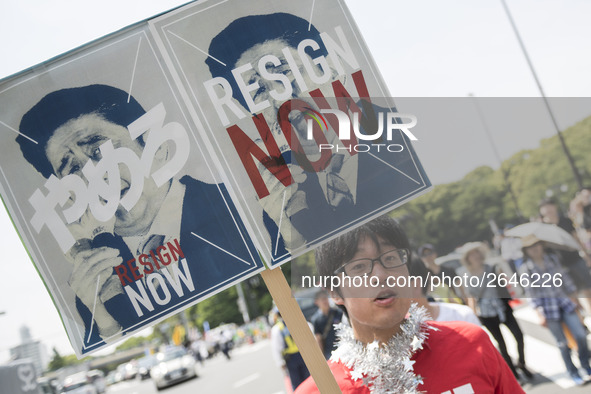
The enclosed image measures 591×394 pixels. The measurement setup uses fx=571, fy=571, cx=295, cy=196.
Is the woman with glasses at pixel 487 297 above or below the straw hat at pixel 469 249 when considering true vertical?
below

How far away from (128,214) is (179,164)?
1.06 ft

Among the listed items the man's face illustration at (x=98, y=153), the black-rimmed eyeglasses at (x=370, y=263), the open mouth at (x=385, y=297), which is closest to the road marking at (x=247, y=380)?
the man's face illustration at (x=98, y=153)

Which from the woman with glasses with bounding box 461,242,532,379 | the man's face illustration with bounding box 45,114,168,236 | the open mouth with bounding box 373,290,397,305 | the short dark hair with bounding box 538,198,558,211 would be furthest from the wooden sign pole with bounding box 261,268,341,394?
the short dark hair with bounding box 538,198,558,211

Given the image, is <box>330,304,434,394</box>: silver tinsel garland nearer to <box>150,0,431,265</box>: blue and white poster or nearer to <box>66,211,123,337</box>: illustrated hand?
<box>150,0,431,265</box>: blue and white poster

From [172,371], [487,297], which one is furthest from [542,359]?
[172,371]

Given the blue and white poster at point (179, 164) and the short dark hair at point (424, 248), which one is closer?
the blue and white poster at point (179, 164)

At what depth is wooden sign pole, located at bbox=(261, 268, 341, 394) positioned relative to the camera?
2336mm

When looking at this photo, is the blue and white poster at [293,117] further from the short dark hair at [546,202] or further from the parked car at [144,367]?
the parked car at [144,367]

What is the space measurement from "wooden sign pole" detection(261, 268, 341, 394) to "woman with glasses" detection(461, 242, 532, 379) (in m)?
2.83

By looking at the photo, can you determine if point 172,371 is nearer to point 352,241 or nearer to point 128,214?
point 128,214

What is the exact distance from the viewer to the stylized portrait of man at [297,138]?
2594 millimetres

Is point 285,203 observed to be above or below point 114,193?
below

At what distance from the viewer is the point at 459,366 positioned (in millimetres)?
2219

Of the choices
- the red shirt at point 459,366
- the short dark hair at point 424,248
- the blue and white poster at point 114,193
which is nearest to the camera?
the red shirt at point 459,366
